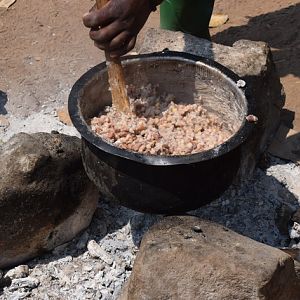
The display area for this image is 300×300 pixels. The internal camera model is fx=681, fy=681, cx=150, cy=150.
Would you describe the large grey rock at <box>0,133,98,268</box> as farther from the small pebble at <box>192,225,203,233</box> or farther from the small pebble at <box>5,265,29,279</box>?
the small pebble at <box>192,225,203,233</box>

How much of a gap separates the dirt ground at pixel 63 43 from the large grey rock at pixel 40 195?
1.21 metres

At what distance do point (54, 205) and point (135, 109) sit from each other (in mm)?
665

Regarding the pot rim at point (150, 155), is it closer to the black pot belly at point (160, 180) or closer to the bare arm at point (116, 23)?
the black pot belly at point (160, 180)

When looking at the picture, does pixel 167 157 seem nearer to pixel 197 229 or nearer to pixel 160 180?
pixel 160 180

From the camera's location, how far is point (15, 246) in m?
3.58

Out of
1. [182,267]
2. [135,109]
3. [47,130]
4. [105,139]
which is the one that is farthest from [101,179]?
[47,130]

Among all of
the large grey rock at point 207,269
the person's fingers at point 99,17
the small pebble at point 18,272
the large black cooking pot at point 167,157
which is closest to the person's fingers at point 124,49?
the person's fingers at point 99,17

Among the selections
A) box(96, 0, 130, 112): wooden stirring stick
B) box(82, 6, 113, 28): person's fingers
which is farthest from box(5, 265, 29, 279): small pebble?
box(82, 6, 113, 28): person's fingers

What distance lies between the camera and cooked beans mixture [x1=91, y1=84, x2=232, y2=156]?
332 cm

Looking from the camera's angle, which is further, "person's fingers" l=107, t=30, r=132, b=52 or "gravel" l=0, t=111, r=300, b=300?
"gravel" l=0, t=111, r=300, b=300

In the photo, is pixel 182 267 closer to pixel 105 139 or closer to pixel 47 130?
pixel 105 139

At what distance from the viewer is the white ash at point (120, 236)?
140 inches

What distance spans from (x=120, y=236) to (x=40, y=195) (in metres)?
0.55

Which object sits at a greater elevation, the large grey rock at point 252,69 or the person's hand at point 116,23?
the person's hand at point 116,23
